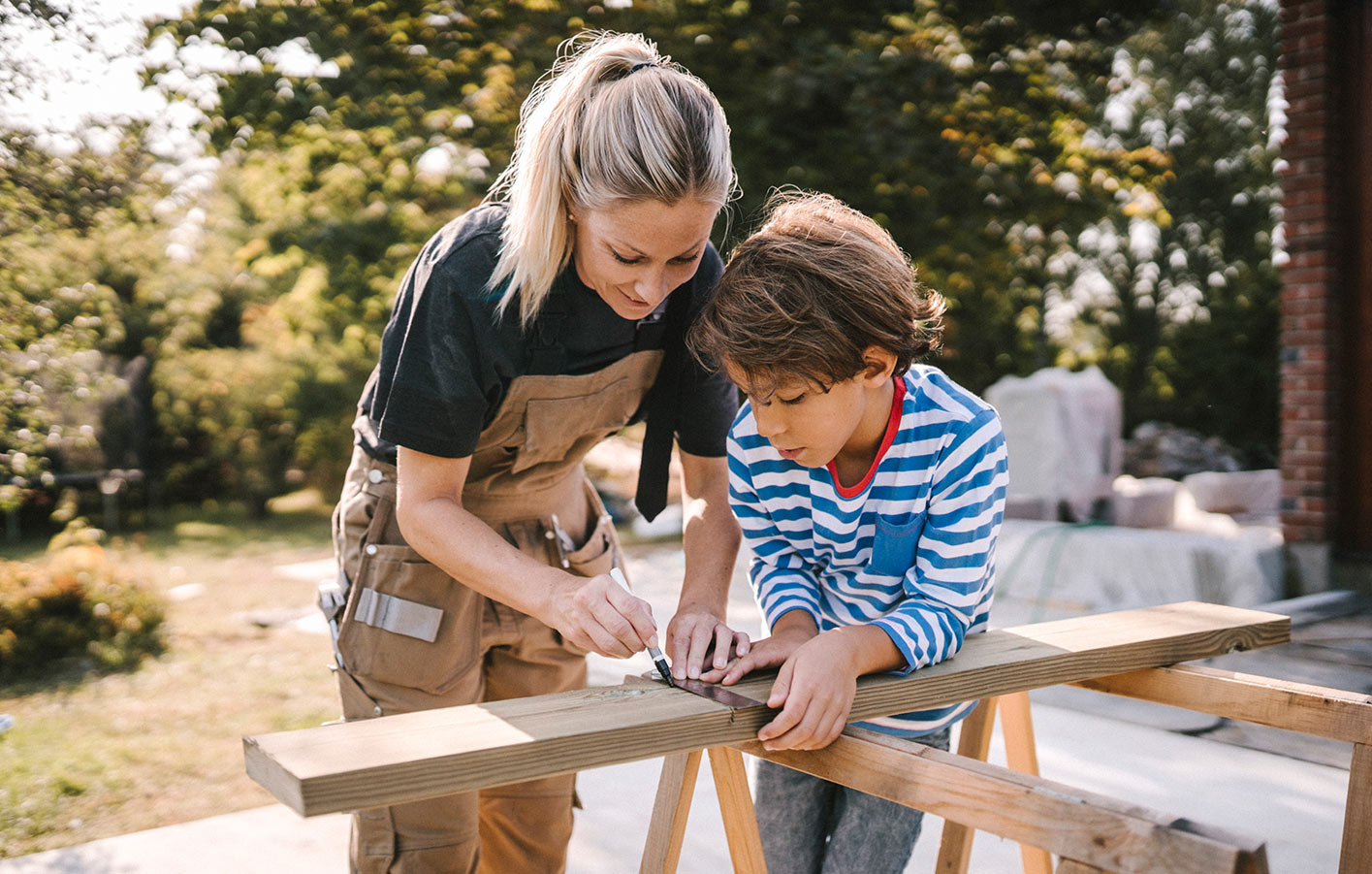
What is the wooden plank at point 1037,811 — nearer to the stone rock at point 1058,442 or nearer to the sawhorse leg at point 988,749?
the sawhorse leg at point 988,749

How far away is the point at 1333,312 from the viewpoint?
17.4 ft

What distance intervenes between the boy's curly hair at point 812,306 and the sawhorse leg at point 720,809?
0.54m

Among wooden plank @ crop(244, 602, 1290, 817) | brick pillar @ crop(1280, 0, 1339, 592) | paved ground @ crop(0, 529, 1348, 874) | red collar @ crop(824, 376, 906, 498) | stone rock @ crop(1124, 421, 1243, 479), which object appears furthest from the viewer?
stone rock @ crop(1124, 421, 1243, 479)

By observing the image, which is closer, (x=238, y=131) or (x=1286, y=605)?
(x=1286, y=605)

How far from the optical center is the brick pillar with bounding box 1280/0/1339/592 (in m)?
5.28

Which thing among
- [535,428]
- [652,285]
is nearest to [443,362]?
[535,428]

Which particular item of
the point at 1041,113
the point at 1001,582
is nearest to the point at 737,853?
the point at 1001,582

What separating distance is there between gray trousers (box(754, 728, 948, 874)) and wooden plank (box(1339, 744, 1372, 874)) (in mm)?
625

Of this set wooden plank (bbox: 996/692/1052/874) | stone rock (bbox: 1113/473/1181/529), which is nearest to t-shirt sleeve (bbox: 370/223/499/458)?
wooden plank (bbox: 996/692/1052/874)

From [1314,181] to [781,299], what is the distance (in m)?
→ 4.99

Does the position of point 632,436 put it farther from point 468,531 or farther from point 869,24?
point 468,531

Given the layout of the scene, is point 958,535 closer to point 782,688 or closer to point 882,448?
point 882,448

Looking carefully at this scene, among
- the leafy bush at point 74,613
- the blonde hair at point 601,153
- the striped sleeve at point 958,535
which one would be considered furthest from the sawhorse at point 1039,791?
the leafy bush at point 74,613

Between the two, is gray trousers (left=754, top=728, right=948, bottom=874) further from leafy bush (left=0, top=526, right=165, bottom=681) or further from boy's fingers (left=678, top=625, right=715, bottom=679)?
leafy bush (left=0, top=526, right=165, bottom=681)
